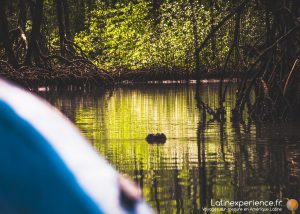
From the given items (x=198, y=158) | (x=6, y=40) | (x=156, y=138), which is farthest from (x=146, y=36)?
(x=198, y=158)

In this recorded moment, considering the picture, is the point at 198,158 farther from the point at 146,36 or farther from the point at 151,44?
the point at 146,36

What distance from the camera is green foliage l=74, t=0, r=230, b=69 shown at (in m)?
35.6

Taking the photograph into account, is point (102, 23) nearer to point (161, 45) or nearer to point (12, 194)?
point (161, 45)

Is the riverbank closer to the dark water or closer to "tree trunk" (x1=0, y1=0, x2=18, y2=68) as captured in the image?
"tree trunk" (x1=0, y1=0, x2=18, y2=68)

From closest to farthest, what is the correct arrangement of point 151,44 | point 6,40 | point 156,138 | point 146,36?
point 156,138 < point 6,40 < point 151,44 < point 146,36

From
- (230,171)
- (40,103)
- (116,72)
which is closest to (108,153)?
(230,171)

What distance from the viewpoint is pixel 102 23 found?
42188mm

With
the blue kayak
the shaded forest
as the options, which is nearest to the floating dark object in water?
the shaded forest

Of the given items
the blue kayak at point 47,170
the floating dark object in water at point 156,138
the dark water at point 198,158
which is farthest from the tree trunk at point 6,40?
the blue kayak at point 47,170

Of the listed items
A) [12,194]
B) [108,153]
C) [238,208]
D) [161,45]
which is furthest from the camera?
[161,45]

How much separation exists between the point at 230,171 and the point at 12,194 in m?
5.01

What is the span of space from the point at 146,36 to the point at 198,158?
107 ft

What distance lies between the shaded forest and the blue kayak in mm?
8755

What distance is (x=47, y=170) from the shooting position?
0.98 m
